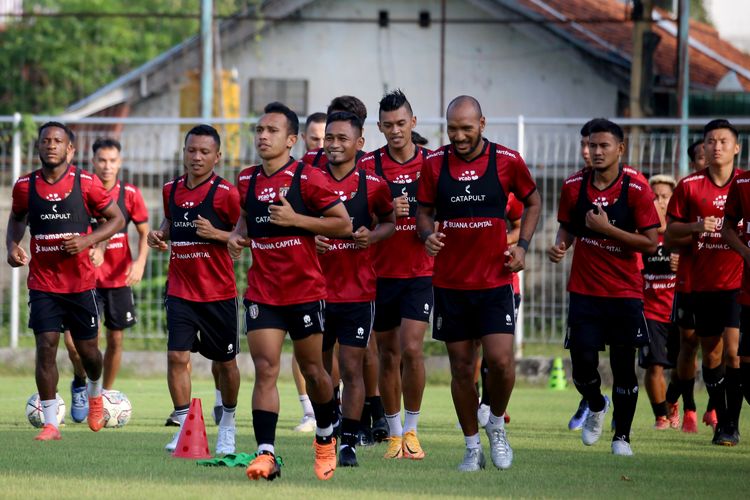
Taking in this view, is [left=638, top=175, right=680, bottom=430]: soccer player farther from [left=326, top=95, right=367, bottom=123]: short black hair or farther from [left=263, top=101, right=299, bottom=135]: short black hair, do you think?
[left=263, top=101, right=299, bottom=135]: short black hair

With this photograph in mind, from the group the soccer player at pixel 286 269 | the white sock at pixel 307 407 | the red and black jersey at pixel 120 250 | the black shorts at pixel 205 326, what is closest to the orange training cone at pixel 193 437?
the black shorts at pixel 205 326

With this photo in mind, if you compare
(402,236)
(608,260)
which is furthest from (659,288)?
(402,236)

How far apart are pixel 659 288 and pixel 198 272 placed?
518cm

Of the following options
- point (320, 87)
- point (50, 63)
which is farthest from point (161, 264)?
point (50, 63)

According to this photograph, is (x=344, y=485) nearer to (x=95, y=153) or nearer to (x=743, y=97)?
(x=95, y=153)

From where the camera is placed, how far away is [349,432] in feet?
32.0

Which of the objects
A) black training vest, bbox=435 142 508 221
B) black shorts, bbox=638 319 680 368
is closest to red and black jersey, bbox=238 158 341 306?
black training vest, bbox=435 142 508 221

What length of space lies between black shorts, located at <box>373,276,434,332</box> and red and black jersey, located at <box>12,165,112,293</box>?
2.71m

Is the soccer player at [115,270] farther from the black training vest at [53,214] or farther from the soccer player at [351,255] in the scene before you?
the soccer player at [351,255]

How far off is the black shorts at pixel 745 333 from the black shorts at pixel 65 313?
5525mm

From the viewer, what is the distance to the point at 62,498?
7789 millimetres

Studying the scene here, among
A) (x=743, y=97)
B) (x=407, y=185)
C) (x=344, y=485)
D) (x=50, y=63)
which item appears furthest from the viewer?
(x=50, y=63)

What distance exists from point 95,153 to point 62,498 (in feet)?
22.9

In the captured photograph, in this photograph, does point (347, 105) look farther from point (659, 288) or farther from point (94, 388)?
point (659, 288)
